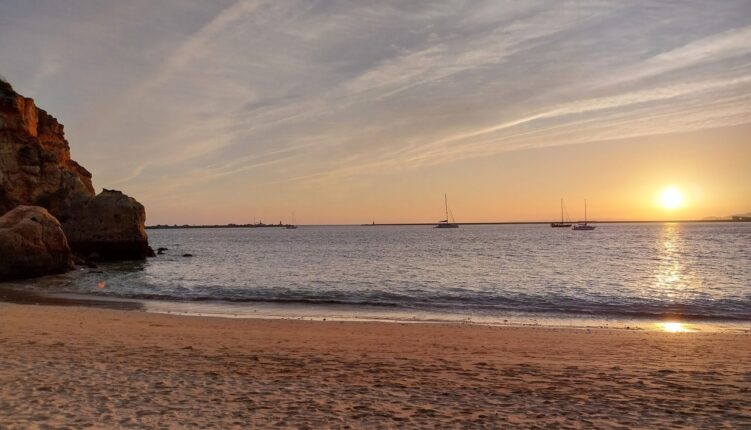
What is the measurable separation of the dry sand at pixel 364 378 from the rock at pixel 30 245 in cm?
1977

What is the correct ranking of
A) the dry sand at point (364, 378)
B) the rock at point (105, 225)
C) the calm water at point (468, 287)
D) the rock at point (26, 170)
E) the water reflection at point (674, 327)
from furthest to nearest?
the rock at point (105, 225) → the rock at point (26, 170) → the calm water at point (468, 287) → the water reflection at point (674, 327) → the dry sand at point (364, 378)

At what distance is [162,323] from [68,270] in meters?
25.1

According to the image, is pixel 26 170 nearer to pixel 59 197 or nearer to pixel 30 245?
pixel 59 197

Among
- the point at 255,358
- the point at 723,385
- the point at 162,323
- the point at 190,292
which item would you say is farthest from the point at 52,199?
the point at 723,385

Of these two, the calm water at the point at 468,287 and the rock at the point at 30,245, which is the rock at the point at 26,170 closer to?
the calm water at the point at 468,287

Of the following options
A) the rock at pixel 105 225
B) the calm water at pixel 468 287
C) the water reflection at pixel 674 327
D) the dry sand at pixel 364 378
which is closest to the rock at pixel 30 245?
the calm water at pixel 468 287

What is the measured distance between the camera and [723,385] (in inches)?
356

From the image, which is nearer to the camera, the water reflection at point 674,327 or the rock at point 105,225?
the water reflection at point 674,327

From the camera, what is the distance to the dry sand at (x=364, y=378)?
7.05 m

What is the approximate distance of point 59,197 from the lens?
50719 mm

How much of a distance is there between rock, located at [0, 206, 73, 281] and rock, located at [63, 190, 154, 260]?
1387 cm

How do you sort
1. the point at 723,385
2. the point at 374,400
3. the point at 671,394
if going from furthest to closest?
the point at 723,385
the point at 671,394
the point at 374,400

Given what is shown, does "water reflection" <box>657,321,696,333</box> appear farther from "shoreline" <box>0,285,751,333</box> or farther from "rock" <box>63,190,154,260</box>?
"rock" <box>63,190,154,260</box>

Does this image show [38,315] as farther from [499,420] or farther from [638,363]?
[638,363]
